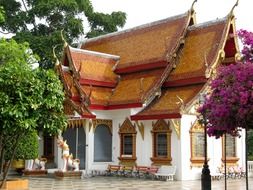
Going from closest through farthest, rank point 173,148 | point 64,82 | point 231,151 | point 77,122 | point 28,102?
point 28,102
point 173,148
point 231,151
point 77,122
point 64,82

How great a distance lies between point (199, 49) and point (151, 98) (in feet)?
10.8

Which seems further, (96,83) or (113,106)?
(96,83)

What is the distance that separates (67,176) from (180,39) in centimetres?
846

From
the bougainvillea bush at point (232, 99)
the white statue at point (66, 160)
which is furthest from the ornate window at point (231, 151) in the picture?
the bougainvillea bush at point (232, 99)

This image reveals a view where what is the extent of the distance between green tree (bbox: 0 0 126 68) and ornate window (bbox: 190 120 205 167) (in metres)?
14.1

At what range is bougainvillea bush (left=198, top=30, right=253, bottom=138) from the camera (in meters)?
11.3

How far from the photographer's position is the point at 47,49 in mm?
32219

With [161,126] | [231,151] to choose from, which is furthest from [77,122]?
[231,151]

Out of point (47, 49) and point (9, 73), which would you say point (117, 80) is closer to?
point (47, 49)

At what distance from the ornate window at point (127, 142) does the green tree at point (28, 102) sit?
9.43 meters

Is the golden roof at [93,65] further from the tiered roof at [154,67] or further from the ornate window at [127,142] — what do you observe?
the ornate window at [127,142]

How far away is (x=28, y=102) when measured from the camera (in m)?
12.6

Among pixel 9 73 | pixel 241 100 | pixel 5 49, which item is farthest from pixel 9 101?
pixel 5 49

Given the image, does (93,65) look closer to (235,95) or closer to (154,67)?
(154,67)
